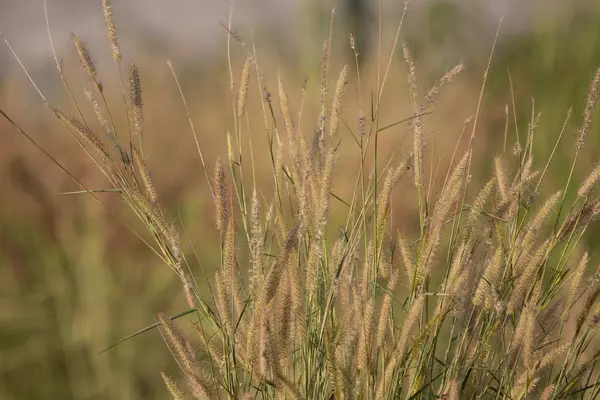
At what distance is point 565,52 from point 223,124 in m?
1.35

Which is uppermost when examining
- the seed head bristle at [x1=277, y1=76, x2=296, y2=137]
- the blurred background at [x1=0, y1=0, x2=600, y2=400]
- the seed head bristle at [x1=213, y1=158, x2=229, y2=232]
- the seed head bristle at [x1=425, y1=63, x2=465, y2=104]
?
the seed head bristle at [x1=425, y1=63, x2=465, y2=104]

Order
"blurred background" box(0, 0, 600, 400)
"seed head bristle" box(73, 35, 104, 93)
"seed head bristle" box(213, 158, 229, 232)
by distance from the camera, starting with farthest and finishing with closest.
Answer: "blurred background" box(0, 0, 600, 400), "seed head bristle" box(73, 35, 104, 93), "seed head bristle" box(213, 158, 229, 232)

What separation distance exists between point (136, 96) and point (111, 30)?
0.09 metres

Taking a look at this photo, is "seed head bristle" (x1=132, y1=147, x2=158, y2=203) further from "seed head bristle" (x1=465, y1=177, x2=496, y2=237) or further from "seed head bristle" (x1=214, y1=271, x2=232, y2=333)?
"seed head bristle" (x1=465, y1=177, x2=496, y2=237)

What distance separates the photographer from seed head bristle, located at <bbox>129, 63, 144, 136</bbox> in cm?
125

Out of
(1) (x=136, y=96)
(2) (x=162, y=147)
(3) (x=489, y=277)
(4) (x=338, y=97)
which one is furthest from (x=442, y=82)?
(2) (x=162, y=147)

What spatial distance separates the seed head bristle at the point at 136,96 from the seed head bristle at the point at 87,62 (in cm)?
4

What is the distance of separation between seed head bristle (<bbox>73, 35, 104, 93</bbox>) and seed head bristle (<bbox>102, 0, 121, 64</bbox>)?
0.11 ft

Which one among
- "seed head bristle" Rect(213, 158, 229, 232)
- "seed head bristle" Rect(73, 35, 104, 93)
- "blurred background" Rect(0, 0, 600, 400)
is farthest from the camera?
"blurred background" Rect(0, 0, 600, 400)

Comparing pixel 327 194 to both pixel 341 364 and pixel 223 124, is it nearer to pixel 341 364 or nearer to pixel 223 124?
pixel 341 364

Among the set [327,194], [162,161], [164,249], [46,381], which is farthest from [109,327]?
[327,194]

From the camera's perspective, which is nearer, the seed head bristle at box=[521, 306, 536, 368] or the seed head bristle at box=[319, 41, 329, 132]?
the seed head bristle at box=[521, 306, 536, 368]

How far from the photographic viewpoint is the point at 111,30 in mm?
1257

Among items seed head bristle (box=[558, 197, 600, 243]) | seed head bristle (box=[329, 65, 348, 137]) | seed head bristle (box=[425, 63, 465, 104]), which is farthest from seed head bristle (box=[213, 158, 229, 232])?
seed head bristle (box=[558, 197, 600, 243])
